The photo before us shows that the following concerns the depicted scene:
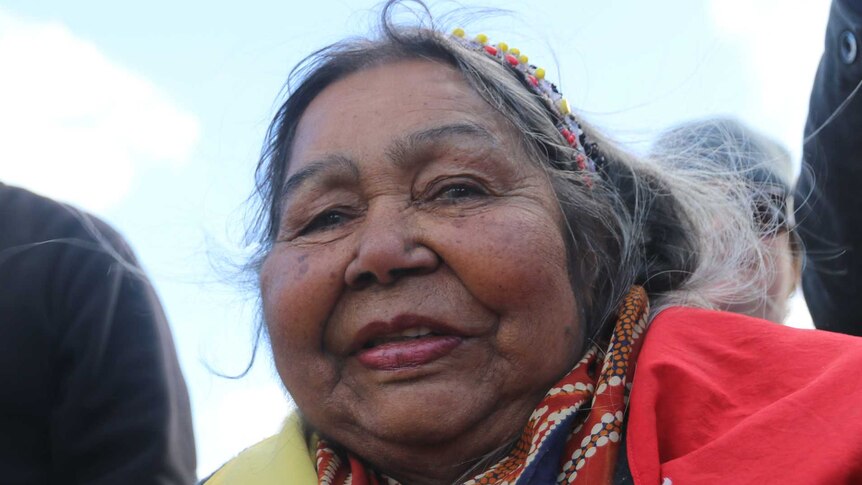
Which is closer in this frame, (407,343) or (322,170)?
(407,343)

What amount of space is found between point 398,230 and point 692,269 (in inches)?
37.8

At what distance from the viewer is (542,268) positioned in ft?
7.83

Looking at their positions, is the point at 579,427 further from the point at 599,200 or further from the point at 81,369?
the point at 81,369

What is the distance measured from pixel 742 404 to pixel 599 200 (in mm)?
790

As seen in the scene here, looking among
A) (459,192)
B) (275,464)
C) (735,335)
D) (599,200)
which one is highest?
(459,192)

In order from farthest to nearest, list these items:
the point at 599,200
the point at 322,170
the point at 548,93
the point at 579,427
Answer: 1. the point at 548,93
2. the point at 599,200
3. the point at 322,170
4. the point at 579,427

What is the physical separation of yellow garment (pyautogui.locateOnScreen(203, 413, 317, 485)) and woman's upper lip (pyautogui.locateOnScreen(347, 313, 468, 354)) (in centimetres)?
41

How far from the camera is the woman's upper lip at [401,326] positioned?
233 cm

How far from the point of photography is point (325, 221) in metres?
2.65

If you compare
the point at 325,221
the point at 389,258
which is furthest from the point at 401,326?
the point at 325,221

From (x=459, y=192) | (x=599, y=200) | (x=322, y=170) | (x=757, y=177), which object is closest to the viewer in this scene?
(x=459, y=192)

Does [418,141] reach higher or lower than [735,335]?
higher

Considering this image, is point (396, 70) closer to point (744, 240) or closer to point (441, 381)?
point (441, 381)

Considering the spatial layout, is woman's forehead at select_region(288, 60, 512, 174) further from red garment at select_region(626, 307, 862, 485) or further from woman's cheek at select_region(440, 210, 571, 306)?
red garment at select_region(626, 307, 862, 485)
